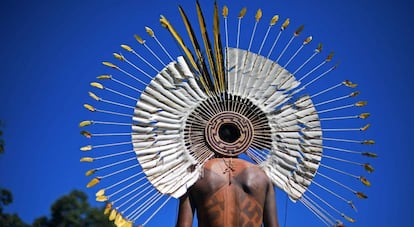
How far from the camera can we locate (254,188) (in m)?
5.07

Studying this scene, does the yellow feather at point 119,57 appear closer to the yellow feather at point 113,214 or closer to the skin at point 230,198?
the skin at point 230,198

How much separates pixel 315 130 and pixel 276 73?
73 centimetres

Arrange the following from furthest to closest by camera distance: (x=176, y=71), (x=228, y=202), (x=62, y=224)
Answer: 1. (x=62, y=224)
2. (x=176, y=71)
3. (x=228, y=202)

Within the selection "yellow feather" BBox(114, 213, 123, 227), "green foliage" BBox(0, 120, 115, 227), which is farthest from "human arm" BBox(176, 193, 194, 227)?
"green foliage" BBox(0, 120, 115, 227)

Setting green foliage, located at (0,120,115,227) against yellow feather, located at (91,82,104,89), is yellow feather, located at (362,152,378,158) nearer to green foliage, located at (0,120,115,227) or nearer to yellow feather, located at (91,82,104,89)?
yellow feather, located at (91,82,104,89)

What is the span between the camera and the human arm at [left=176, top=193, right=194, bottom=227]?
500cm

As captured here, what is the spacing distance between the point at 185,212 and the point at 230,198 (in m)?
0.46

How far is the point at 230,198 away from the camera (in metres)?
4.98

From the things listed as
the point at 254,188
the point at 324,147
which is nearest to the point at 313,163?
the point at 324,147

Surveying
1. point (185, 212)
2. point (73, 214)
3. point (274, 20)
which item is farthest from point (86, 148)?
point (73, 214)

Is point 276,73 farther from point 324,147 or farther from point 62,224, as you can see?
point 62,224

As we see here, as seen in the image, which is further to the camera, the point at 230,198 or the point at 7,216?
the point at 7,216

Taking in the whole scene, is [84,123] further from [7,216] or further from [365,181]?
[7,216]

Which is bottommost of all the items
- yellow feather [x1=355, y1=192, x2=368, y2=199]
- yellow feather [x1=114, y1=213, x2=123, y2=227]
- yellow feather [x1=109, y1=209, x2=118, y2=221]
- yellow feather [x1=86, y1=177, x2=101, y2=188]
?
yellow feather [x1=355, y1=192, x2=368, y2=199]
